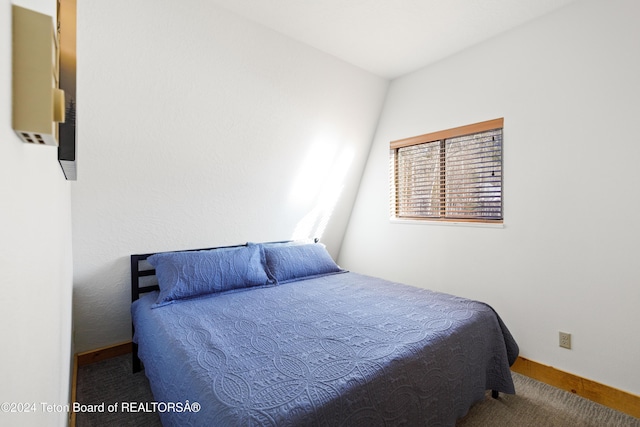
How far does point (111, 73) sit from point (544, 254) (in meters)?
3.26

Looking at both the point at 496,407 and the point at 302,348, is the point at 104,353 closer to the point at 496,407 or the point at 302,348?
the point at 302,348

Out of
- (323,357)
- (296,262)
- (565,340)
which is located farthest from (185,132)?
(565,340)

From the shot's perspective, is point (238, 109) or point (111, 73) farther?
point (238, 109)

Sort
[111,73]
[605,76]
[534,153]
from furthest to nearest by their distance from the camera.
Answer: [534,153], [605,76], [111,73]

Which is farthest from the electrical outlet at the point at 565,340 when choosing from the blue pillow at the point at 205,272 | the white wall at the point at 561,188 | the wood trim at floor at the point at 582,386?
the blue pillow at the point at 205,272

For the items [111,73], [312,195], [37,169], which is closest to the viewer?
[37,169]

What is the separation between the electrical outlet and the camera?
2187 millimetres

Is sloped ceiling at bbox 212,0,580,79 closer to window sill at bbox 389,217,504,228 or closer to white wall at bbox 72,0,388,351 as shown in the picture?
white wall at bbox 72,0,388,351

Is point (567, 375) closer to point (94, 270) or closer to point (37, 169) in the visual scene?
point (37, 169)

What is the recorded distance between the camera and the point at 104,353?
247 centimetres

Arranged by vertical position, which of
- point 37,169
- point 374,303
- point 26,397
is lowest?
point 374,303

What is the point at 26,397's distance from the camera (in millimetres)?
448

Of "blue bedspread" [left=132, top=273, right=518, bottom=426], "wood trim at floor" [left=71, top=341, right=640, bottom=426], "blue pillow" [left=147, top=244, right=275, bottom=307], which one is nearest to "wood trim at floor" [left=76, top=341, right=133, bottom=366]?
"wood trim at floor" [left=71, top=341, right=640, bottom=426]

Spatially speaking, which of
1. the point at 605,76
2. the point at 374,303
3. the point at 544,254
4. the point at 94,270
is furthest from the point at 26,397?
the point at 605,76
